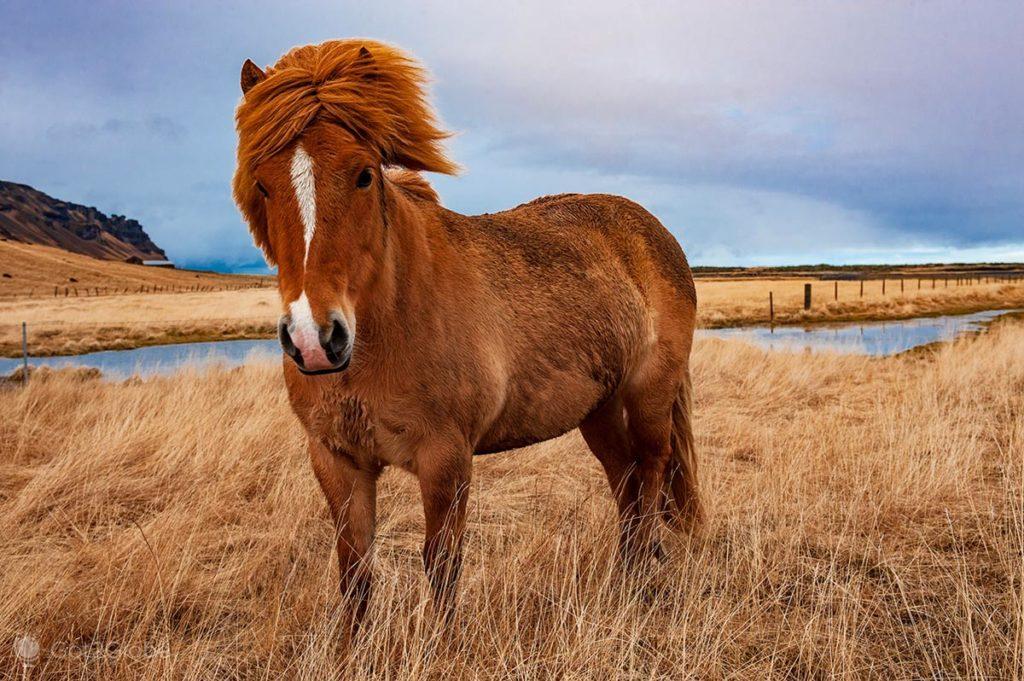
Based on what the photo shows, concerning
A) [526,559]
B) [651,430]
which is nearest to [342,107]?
[526,559]

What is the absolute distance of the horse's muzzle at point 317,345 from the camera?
204 cm

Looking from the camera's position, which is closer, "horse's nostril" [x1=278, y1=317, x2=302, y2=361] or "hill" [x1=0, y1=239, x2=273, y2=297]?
"horse's nostril" [x1=278, y1=317, x2=302, y2=361]

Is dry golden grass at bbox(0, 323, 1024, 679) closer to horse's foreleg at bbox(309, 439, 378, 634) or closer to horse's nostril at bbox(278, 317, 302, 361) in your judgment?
horse's foreleg at bbox(309, 439, 378, 634)

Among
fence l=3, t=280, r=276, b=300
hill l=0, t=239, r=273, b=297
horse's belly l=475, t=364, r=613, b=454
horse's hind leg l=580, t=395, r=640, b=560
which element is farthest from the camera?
hill l=0, t=239, r=273, b=297

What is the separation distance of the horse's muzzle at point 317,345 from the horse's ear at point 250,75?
1102mm

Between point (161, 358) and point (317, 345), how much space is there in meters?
19.7

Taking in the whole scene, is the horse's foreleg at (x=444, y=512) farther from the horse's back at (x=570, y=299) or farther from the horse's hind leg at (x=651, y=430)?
the horse's hind leg at (x=651, y=430)

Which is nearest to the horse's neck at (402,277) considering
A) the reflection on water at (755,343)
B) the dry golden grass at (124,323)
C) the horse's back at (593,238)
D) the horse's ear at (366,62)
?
the horse's ear at (366,62)

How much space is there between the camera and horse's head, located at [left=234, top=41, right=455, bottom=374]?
2117 mm

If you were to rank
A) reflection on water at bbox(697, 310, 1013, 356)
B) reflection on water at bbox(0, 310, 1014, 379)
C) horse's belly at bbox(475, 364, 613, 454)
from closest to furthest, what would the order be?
horse's belly at bbox(475, 364, 613, 454)
reflection on water at bbox(0, 310, 1014, 379)
reflection on water at bbox(697, 310, 1013, 356)

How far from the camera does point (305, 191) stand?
86.8 inches

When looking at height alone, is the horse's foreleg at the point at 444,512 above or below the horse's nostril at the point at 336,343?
below

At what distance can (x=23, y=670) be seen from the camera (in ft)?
8.95

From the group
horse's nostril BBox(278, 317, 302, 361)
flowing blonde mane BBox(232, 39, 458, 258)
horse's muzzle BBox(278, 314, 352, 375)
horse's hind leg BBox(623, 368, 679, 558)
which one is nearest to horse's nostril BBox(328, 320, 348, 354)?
horse's muzzle BBox(278, 314, 352, 375)
